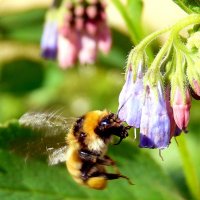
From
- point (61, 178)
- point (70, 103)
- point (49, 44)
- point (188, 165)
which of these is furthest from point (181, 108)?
point (70, 103)

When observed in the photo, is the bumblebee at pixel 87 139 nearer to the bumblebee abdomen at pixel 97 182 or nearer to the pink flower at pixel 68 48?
the bumblebee abdomen at pixel 97 182

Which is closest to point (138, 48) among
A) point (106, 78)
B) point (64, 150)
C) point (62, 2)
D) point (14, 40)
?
point (64, 150)

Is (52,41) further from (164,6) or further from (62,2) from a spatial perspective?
(164,6)

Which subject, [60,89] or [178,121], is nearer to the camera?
[178,121]

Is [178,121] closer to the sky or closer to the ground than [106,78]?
closer to the sky

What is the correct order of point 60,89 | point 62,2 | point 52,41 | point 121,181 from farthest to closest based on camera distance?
1. point 60,89
2. point 52,41
3. point 62,2
4. point 121,181

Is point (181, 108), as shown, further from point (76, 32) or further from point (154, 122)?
point (76, 32)

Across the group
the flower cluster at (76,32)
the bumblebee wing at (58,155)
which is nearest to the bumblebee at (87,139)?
the bumblebee wing at (58,155)
